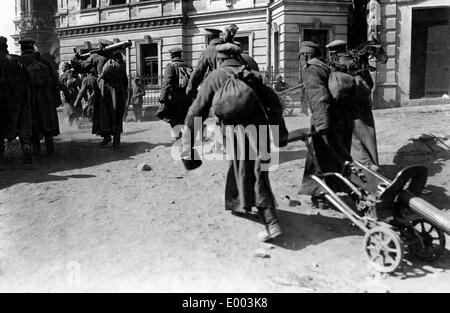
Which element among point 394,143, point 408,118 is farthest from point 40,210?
point 408,118

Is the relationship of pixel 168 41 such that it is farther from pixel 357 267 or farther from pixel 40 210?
pixel 357 267

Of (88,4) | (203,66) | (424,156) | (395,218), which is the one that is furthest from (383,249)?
(88,4)

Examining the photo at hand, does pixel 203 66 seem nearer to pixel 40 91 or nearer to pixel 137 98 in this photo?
pixel 40 91

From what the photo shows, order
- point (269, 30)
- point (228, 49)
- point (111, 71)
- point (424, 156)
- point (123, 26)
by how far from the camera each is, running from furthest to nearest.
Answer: point (123, 26)
point (269, 30)
point (111, 71)
point (424, 156)
point (228, 49)

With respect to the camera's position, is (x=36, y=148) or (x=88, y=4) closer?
(x=36, y=148)

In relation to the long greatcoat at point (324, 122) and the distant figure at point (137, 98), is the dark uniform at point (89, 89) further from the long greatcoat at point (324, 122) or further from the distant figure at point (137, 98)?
the long greatcoat at point (324, 122)

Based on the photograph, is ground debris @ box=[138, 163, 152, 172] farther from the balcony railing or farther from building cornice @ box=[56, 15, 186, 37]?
the balcony railing

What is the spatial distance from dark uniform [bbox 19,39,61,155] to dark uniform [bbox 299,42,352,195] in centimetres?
466

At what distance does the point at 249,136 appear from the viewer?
459cm

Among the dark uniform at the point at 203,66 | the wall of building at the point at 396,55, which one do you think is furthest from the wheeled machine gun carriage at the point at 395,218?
the wall of building at the point at 396,55

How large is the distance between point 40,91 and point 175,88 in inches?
89.6

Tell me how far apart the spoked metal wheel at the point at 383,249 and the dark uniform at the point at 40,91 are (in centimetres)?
603

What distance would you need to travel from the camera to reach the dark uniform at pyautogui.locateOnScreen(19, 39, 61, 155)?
795 cm
